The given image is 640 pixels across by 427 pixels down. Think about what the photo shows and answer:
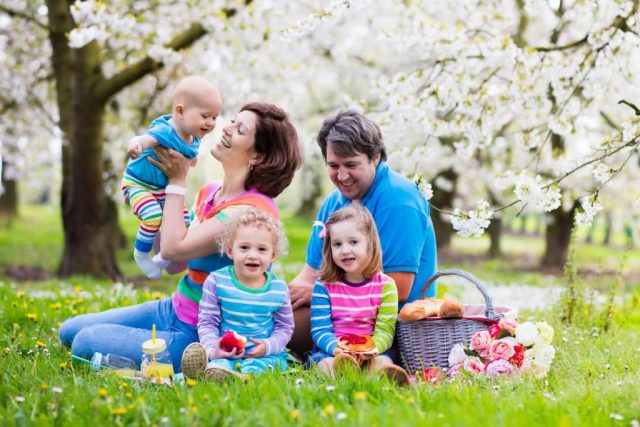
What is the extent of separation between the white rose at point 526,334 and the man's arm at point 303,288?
1320 mm

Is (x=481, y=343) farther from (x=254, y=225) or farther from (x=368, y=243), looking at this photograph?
(x=254, y=225)

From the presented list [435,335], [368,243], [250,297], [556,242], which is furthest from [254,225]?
[556,242]

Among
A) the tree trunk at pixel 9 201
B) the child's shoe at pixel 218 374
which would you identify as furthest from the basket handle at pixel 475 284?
the tree trunk at pixel 9 201

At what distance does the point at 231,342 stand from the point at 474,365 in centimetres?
130

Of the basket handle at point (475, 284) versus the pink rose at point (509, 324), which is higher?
the basket handle at point (475, 284)

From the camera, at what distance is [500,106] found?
5621mm

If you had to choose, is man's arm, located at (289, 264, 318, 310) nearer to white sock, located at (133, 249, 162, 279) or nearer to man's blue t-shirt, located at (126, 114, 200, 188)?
white sock, located at (133, 249, 162, 279)

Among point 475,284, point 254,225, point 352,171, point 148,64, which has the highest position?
point 148,64

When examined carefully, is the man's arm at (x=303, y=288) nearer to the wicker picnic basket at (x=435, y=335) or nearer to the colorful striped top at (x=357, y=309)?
the colorful striped top at (x=357, y=309)

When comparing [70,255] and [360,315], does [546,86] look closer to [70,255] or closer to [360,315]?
[360,315]

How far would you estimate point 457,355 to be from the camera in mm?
3844

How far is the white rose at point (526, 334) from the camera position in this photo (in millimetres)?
3758

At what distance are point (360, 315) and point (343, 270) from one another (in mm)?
285

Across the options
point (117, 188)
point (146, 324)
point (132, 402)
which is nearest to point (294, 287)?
point (146, 324)
